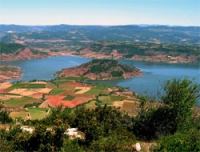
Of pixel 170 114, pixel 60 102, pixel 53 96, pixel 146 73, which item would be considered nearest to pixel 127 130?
pixel 170 114

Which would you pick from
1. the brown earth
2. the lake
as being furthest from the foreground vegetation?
the brown earth

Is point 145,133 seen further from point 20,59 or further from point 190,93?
point 20,59

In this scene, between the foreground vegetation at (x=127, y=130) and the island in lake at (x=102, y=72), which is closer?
the foreground vegetation at (x=127, y=130)

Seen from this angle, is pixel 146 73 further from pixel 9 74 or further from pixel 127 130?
pixel 127 130

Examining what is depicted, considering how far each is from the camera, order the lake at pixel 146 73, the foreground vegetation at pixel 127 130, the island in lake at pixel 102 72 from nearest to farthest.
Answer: the foreground vegetation at pixel 127 130, the lake at pixel 146 73, the island in lake at pixel 102 72

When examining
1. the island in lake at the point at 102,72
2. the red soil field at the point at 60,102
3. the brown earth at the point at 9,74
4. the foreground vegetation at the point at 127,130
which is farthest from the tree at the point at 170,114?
the brown earth at the point at 9,74

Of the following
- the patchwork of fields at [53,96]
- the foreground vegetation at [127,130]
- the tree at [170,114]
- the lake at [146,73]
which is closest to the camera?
the foreground vegetation at [127,130]

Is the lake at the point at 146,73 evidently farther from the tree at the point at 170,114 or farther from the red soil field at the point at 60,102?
the tree at the point at 170,114
